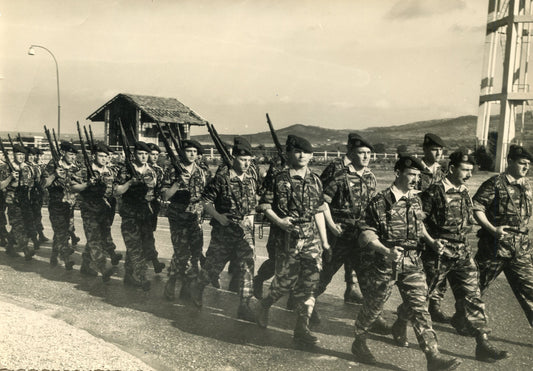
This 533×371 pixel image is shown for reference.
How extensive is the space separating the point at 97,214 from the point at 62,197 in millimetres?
996

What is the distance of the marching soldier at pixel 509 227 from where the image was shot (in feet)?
16.2

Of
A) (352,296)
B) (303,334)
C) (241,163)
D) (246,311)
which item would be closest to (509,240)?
(352,296)

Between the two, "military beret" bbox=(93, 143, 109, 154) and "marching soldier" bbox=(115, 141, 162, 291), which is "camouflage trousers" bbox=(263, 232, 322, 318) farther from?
"military beret" bbox=(93, 143, 109, 154)

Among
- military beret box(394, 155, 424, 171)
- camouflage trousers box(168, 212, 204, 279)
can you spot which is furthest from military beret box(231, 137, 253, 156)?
military beret box(394, 155, 424, 171)

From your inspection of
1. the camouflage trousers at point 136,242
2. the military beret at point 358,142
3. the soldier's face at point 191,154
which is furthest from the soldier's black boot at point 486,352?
the camouflage trousers at point 136,242

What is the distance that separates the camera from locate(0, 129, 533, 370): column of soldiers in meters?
4.33

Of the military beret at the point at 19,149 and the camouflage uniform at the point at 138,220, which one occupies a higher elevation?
the military beret at the point at 19,149

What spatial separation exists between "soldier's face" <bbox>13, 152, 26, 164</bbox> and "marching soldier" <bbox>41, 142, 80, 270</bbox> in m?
1.10

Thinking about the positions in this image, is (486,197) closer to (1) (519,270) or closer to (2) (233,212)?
(1) (519,270)

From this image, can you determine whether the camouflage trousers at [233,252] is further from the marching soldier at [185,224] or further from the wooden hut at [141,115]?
the wooden hut at [141,115]

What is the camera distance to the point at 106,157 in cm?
794

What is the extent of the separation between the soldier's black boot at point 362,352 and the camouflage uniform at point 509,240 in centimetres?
163

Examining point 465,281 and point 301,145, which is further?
point 301,145

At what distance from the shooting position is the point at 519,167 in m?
5.05
